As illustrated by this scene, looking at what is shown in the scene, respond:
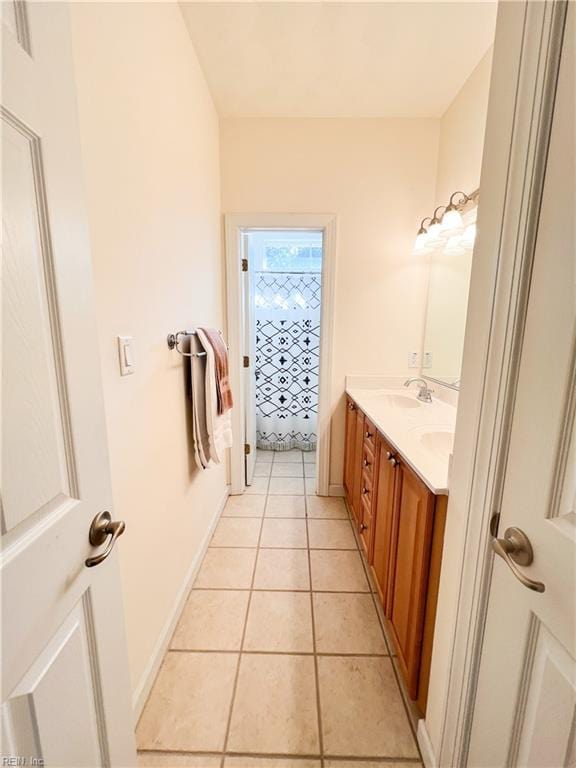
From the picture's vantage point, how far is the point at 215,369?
64.6 inches

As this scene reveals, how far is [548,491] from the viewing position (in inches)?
21.6

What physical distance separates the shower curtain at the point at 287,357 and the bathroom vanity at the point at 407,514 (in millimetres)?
1447

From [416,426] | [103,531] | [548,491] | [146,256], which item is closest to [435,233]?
[416,426]

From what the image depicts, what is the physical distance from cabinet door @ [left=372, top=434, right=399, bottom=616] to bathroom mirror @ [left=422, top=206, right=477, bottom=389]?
67 centimetres

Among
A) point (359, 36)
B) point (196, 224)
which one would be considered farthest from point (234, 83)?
point (196, 224)

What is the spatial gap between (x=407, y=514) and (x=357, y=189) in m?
2.10

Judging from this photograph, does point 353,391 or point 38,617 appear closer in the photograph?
point 38,617

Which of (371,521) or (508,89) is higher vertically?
(508,89)

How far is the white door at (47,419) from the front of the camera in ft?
1.45

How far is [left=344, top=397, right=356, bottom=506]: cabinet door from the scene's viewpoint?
2.19 meters

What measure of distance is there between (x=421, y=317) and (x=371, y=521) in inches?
58.9

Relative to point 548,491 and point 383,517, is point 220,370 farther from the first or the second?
point 548,491

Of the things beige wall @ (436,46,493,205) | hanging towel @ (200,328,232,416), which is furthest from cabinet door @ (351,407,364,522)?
beige wall @ (436,46,493,205)

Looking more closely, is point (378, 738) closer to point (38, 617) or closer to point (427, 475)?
point (427, 475)
